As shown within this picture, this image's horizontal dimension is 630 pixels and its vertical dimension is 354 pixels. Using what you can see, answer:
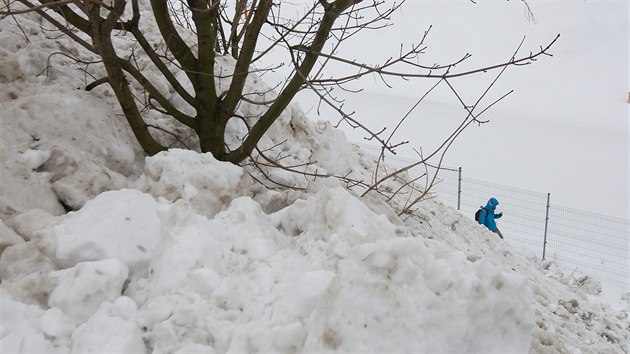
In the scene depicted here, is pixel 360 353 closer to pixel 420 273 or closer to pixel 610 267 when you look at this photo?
pixel 420 273

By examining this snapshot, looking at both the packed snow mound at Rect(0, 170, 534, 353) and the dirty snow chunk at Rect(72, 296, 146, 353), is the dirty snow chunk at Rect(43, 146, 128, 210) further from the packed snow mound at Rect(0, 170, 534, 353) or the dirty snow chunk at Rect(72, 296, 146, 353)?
→ the dirty snow chunk at Rect(72, 296, 146, 353)

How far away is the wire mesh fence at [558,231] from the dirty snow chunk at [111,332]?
7.81 metres

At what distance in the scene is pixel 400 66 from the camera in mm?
25344

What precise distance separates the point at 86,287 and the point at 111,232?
33cm

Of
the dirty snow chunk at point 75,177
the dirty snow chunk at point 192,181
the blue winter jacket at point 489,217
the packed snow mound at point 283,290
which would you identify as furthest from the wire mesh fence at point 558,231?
the packed snow mound at point 283,290

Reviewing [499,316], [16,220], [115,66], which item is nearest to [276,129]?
[115,66]

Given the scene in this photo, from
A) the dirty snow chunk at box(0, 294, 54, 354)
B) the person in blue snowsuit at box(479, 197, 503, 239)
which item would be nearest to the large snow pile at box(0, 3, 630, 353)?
the dirty snow chunk at box(0, 294, 54, 354)

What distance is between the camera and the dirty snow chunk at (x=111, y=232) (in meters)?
2.25

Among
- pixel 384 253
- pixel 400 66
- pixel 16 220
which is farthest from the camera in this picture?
pixel 400 66

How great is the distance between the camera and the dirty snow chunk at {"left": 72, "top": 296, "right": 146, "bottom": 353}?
189 cm

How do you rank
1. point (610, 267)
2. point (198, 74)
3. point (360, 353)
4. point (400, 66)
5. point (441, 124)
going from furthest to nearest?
point (400, 66) → point (441, 124) → point (610, 267) → point (198, 74) → point (360, 353)

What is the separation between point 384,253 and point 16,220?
143 centimetres

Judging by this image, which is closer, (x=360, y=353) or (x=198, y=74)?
(x=360, y=353)

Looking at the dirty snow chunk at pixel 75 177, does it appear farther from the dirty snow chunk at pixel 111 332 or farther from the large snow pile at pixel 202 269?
the dirty snow chunk at pixel 111 332
